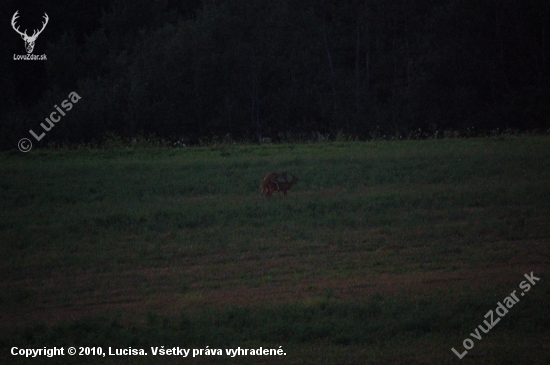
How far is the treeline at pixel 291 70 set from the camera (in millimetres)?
38312

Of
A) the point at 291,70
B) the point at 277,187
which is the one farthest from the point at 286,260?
the point at 291,70

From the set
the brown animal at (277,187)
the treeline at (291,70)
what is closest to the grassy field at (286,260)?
the brown animal at (277,187)

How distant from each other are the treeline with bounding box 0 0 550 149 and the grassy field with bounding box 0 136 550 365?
19497 mm

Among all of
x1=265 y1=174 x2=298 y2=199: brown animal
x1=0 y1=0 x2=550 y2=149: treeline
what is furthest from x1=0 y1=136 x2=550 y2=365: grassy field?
x1=0 y1=0 x2=550 y2=149: treeline

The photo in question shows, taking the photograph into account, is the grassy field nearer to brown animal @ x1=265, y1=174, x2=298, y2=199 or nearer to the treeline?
brown animal @ x1=265, y1=174, x2=298, y2=199

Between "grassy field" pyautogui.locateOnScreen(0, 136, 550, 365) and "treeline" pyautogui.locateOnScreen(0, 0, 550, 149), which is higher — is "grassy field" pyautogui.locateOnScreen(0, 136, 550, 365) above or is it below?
below

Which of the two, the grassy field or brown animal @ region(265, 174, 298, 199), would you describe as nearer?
the grassy field

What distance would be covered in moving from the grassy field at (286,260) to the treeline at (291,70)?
64.0ft

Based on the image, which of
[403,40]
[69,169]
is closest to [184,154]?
[69,169]

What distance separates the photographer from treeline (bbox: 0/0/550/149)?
126 feet

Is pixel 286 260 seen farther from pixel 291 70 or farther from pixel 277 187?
pixel 291 70

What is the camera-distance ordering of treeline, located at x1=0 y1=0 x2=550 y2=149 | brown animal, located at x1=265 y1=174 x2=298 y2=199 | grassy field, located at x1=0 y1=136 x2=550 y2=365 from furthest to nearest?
treeline, located at x1=0 y1=0 x2=550 y2=149 → brown animal, located at x1=265 y1=174 x2=298 y2=199 → grassy field, located at x1=0 y1=136 x2=550 y2=365

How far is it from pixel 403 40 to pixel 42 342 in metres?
41.7

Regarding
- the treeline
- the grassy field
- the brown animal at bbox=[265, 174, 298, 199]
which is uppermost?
the treeline
